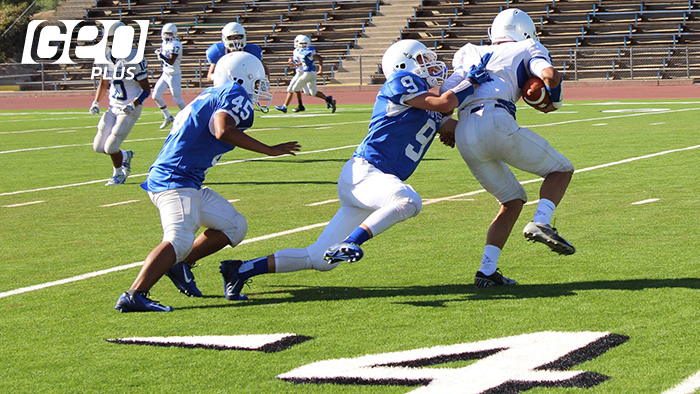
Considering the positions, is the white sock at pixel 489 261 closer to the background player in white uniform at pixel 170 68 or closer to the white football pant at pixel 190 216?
the white football pant at pixel 190 216

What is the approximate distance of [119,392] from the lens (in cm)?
416

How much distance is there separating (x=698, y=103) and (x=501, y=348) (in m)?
21.0

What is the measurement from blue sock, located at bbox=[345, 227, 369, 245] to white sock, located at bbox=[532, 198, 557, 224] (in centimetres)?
98

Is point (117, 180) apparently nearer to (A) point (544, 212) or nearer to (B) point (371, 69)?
(A) point (544, 212)

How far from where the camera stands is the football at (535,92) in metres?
6.19

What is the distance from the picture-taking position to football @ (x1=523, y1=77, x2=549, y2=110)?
6191 mm

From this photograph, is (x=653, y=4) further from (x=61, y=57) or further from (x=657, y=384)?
(x=657, y=384)

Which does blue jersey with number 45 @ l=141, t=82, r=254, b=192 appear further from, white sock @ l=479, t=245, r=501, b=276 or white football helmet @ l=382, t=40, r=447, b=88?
white sock @ l=479, t=245, r=501, b=276

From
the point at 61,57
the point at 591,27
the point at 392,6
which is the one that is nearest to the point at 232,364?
the point at 591,27

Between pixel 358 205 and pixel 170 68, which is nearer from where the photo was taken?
pixel 358 205

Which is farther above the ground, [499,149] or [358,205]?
[499,149]

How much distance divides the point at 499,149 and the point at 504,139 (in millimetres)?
70

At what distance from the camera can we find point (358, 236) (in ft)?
18.2

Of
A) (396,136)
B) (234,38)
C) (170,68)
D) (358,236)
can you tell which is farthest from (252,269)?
(170,68)
